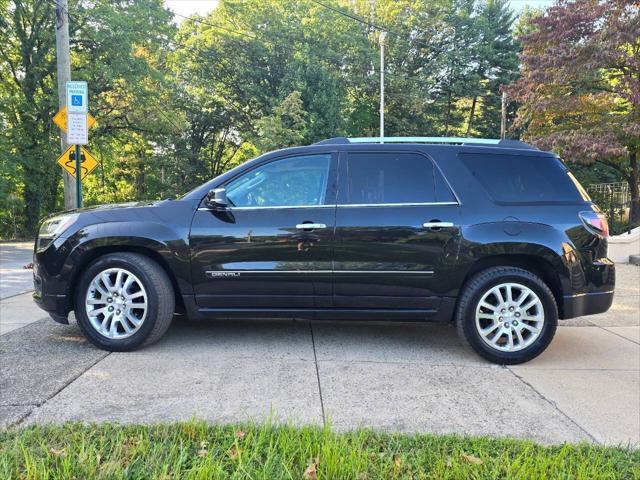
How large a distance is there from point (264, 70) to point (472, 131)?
59.8ft

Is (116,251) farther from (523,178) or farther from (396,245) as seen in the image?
(523,178)

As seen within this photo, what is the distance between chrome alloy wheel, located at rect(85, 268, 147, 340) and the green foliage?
1657 cm

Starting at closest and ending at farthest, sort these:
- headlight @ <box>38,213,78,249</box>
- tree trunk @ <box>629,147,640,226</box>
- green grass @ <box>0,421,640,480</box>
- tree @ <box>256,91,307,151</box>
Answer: green grass @ <box>0,421,640,480</box> → headlight @ <box>38,213,78,249</box> → tree trunk @ <box>629,147,640,226</box> → tree @ <box>256,91,307,151</box>

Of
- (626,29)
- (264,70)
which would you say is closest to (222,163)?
(264,70)

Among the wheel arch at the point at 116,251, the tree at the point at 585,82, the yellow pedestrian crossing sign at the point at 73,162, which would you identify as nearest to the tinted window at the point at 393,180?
the wheel arch at the point at 116,251

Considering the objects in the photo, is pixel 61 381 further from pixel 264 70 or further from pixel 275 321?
pixel 264 70

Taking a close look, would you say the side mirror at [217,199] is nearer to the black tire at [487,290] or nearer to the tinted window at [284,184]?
Answer: the tinted window at [284,184]

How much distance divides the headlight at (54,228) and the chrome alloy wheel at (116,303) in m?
0.56

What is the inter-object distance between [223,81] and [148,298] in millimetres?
27207

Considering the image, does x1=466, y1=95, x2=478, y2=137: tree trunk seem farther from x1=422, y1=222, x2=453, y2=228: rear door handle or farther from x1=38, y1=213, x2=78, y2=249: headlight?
x1=38, y1=213, x2=78, y2=249: headlight

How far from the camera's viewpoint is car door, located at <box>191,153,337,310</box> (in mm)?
4105

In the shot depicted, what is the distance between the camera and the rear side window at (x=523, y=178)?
4.19 metres

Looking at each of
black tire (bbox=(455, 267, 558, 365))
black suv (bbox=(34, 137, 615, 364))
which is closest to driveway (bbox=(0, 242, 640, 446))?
black tire (bbox=(455, 267, 558, 365))

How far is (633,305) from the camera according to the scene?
6688mm
